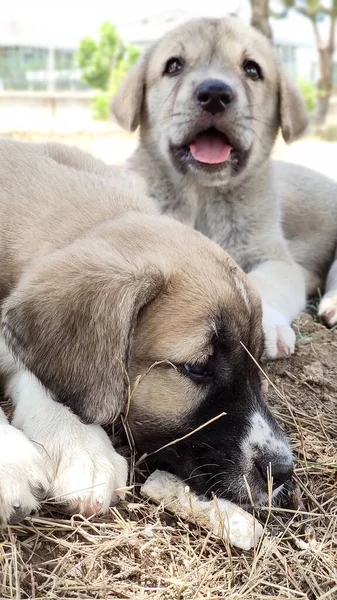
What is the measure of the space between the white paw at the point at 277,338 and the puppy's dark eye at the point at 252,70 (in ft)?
6.61

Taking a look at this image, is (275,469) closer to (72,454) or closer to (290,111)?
(72,454)

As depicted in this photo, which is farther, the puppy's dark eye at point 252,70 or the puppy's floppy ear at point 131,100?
the puppy's floppy ear at point 131,100

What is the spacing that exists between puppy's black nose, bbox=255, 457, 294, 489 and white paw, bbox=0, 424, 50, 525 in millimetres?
753

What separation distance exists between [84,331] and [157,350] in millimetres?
283

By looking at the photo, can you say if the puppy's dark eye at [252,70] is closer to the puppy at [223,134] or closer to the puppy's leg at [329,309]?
the puppy at [223,134]

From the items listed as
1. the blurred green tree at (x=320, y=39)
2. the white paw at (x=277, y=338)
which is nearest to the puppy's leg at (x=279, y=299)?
the white paw at (x=277, y=338)

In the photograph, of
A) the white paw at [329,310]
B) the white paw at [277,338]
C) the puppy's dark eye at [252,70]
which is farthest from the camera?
the puppy's dark eye at [252,70]

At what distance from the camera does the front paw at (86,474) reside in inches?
98.2

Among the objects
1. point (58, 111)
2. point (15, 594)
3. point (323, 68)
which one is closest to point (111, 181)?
point (15, 594)

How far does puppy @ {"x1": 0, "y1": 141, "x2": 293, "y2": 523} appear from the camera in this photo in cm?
250

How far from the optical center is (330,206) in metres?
6.34

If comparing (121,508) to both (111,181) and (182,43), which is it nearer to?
(111,181)

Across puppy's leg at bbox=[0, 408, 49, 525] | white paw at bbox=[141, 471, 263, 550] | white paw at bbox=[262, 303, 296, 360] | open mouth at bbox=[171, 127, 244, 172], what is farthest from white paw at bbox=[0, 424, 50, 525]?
open mouth at bbox=[171, 127, 244, 172]

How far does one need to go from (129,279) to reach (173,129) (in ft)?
9.29
